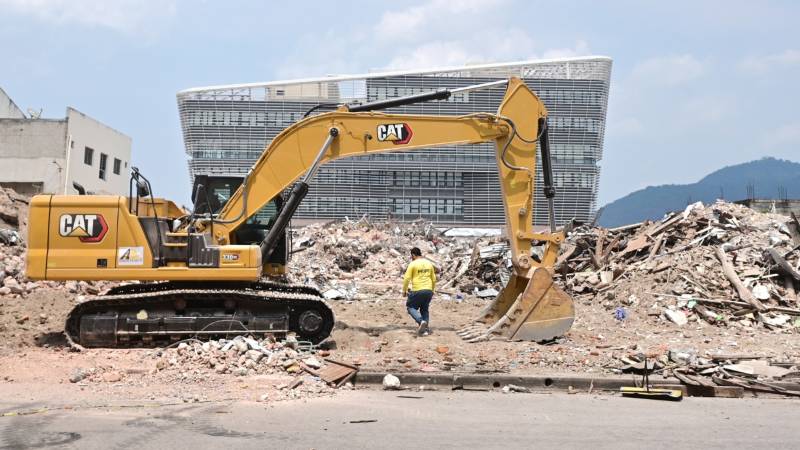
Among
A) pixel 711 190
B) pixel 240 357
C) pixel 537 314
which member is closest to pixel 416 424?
pixel 240 357

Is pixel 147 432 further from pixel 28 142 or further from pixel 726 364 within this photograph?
pixel 28 142

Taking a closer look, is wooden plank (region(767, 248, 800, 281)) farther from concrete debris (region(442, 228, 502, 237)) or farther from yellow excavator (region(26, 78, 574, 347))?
concrete debris (region(442, 228, 502, 237))

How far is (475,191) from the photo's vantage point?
64.0 metres

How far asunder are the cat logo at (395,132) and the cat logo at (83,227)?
4285 millimetres

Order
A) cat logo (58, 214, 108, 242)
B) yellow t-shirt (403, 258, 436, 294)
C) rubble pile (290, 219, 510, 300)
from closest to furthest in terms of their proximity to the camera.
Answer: cat logo (58, 214, 108, 242) → yellow t-shirt (403, 258, 436, 294) → rubble pile (290, 219, 510, 300)

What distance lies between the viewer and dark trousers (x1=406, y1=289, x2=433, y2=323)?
11367 mm

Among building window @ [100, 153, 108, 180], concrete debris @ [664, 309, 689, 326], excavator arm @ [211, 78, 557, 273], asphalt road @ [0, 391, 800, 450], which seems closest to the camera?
asphalt road @ [0, 391, 800, 450]

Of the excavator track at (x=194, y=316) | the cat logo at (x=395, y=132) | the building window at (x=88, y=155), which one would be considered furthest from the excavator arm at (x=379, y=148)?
the building window at (x=88, y=155)

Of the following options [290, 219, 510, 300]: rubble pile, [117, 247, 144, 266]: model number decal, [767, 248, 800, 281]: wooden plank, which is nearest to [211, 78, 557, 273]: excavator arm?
[117, 247, 144, 266]: model number decal

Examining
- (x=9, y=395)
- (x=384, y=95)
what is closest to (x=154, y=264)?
(x=9, y=395)

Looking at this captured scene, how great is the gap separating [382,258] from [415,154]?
130 ft

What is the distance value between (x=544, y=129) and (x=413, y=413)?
6072mm

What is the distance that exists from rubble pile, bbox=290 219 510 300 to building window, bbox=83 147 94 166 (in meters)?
11.2

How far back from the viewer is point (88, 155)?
34.5 m
